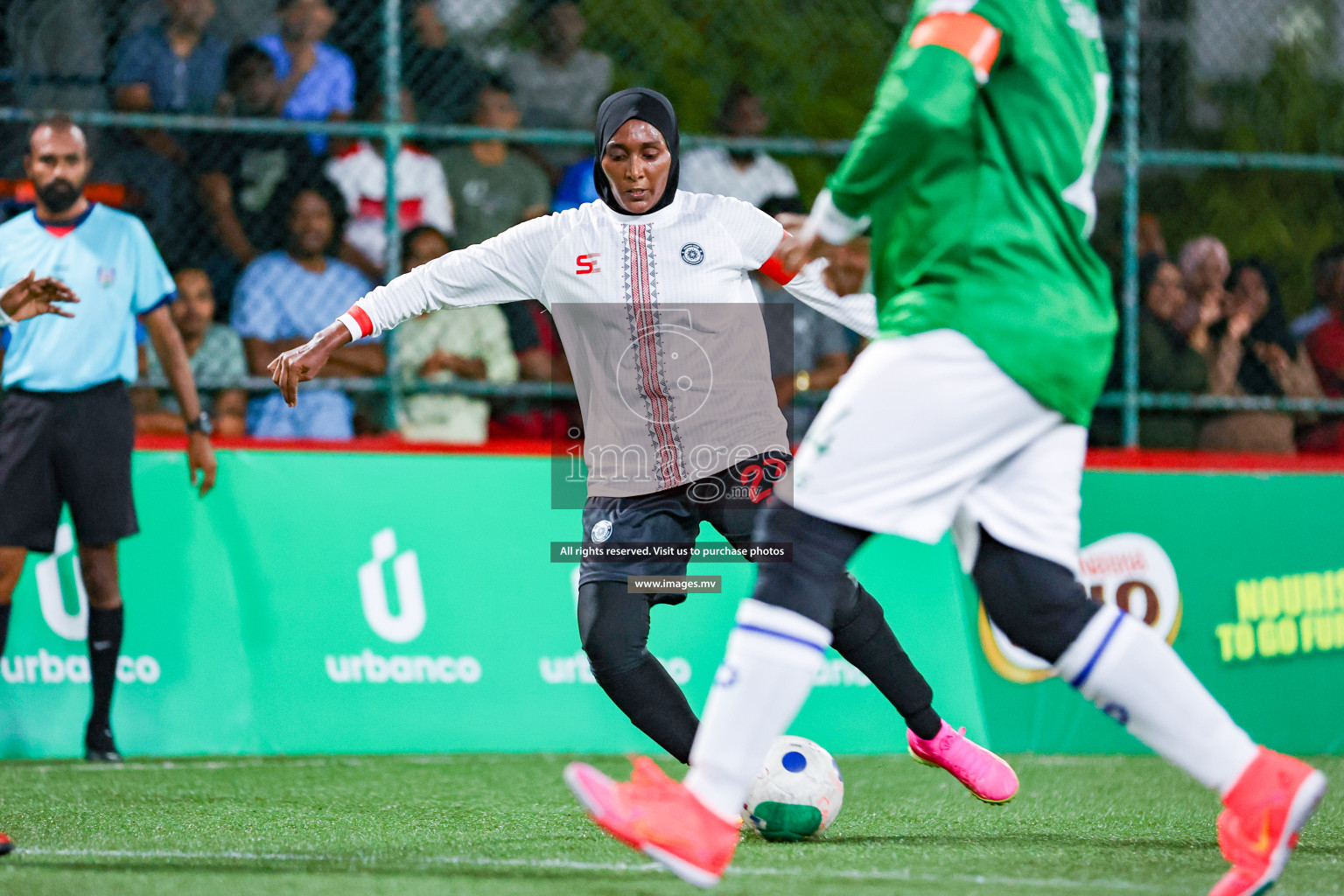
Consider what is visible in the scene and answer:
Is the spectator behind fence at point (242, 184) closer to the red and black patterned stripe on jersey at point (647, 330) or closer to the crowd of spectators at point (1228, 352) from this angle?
the red and black patterned stripe on jersey at point (647, 330)

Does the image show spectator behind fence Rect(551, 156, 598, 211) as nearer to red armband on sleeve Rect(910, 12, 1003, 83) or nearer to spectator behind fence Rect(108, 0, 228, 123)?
spectator behind fence Rect(108, 0, 228, 123)

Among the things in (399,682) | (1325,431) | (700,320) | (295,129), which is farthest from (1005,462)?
(1325,431)

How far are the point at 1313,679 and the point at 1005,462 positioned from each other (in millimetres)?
4320

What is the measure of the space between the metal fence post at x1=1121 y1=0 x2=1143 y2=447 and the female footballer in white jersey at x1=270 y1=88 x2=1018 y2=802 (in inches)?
134

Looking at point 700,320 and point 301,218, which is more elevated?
point 301,218

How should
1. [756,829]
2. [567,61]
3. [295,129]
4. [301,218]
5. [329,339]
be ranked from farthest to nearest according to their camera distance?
[567,61] → [301,218] → [295,129] → [756,829] → [329,339]

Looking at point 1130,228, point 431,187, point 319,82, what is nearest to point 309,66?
point 319,82

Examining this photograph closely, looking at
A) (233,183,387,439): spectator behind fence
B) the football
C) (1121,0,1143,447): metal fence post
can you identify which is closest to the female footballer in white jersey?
the football

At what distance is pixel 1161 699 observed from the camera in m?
3.16

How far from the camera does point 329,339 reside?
4109 millimetres

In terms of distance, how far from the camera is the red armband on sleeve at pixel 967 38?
9.95ft

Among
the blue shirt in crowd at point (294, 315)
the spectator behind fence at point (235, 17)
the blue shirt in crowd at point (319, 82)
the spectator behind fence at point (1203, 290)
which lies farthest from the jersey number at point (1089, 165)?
the spectator behind fence at point (235, 17)

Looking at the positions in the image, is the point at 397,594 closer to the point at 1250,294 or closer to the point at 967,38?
the point at 967,38

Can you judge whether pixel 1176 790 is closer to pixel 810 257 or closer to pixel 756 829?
pixel 756 829
